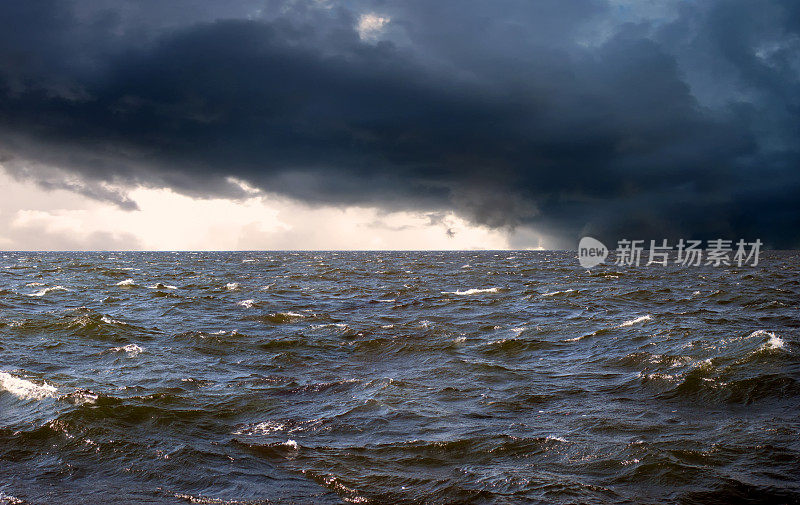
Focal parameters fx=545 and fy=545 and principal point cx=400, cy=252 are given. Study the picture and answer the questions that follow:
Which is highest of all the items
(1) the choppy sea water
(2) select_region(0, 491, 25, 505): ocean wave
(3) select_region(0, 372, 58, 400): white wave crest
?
(1) the choppy sea water

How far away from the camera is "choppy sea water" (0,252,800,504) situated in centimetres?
721

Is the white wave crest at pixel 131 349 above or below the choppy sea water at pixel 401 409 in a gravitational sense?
below

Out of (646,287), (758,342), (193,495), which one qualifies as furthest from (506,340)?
(646,287)

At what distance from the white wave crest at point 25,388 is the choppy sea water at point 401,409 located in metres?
0.05

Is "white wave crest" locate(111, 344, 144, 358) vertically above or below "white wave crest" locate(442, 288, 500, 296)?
below

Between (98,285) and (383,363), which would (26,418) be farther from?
(98,285)

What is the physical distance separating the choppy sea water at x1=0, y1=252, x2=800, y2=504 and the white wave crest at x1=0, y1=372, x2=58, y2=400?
0.05m

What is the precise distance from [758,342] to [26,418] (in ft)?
56.8

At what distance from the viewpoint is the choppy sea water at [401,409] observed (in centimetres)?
721

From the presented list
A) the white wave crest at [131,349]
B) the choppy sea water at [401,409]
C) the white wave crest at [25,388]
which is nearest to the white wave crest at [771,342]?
the choppy sea water at [401,409]

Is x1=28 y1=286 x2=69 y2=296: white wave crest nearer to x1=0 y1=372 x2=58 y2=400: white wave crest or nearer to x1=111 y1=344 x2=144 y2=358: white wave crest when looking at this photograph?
x1=111 y1=344 x2=144 y2=358: white wave crest

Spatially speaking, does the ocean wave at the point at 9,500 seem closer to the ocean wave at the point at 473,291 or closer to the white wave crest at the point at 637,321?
the white wave crest at the point at 637,321

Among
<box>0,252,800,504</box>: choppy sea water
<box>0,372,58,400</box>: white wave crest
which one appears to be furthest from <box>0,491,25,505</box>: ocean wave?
<box>0,372,58,400</box>: white wave crest

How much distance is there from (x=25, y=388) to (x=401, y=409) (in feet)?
26.7
